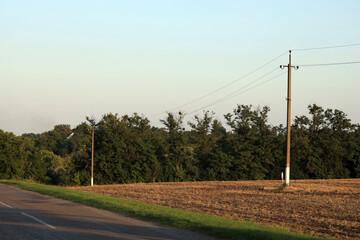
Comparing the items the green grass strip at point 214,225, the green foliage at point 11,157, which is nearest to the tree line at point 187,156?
the green foliage at point 11,157

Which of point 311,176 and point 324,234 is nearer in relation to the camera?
point 324,234

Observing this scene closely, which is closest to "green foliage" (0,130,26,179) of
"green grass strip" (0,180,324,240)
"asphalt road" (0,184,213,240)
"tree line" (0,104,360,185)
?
"tree line" (0,104,360,185)

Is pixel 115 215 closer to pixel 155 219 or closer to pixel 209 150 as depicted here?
pixel 155 219

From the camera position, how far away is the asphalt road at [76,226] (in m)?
11.9

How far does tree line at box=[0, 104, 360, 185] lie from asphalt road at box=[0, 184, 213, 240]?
42.1 metres

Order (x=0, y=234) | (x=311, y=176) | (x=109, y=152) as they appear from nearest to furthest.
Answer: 1. (x=0, y=234)
2. (x=109, y=152)
3. (x=311, y=176)

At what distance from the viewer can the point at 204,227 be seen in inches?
540

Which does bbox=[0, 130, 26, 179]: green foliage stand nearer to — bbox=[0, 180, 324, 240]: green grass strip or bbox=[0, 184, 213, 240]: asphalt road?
bbox=[0, 180, 324, 240]: green grass strip

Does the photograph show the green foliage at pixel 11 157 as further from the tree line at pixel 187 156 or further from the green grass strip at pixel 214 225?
the green grass strip at pixel 214 225

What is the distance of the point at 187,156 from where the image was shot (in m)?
65.6

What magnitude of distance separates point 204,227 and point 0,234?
6.23 m

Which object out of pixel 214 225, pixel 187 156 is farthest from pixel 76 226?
pixel 187 156

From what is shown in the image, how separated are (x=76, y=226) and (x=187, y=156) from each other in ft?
172

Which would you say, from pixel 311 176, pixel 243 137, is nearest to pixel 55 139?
pixel 243 137
